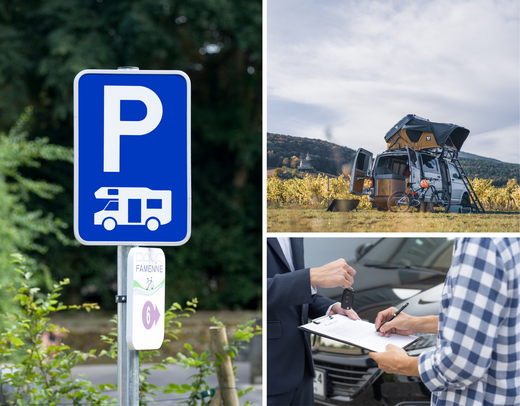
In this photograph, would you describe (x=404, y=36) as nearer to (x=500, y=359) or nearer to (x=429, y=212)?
(x=429, y=212)

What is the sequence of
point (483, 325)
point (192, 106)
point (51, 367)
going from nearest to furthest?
1. point (483, 325)
2. point (51, 367)
3. point (192, 106)

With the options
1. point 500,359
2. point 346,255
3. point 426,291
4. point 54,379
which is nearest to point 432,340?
point 426,291

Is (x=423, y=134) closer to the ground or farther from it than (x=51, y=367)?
farther from it

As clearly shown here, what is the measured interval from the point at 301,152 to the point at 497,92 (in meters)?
0.85

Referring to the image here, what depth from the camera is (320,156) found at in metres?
2.08

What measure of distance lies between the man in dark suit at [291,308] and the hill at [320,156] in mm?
348

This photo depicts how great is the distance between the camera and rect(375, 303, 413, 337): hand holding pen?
195 cm

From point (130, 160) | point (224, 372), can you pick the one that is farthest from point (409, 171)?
point (224, 372)

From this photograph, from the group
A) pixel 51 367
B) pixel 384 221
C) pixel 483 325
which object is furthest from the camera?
pixel 51 367

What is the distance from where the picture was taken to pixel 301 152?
2084 millimetres

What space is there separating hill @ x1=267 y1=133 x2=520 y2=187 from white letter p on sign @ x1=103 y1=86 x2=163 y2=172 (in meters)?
0.60

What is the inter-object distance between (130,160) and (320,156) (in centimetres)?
84

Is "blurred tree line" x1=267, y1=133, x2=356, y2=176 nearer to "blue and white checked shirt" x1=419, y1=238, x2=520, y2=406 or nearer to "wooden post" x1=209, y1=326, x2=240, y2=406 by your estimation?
"blue and white checked shirt" x1=419, y1=238, x2=520, y2=406

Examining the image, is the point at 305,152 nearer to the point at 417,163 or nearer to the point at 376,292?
the point at 417,163
